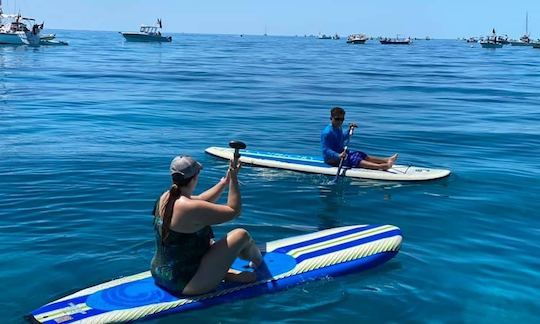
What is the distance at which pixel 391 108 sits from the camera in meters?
23.9

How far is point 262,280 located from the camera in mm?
6449

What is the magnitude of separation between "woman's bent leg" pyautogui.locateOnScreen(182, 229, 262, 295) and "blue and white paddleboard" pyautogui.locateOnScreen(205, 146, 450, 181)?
20.4ft

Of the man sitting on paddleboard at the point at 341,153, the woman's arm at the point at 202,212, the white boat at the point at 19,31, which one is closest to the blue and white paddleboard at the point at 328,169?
the man sitting on paddleboard at the point at 341,153

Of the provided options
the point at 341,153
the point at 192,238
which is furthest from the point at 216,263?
the point at 341,153

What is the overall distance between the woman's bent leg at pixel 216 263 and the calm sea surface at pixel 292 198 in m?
0.33

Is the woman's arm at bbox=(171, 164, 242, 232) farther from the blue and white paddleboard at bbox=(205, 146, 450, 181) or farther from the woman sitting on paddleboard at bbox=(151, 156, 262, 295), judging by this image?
the blue and white paddleboard at bbox=(205, 146, 450, 181)

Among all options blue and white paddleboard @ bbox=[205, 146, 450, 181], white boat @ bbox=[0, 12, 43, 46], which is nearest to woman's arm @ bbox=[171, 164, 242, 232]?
blue and white paddleboard @ bbox=[205, 146, 450, 181]

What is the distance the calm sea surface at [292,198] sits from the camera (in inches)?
265

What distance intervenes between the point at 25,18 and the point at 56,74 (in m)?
41.7

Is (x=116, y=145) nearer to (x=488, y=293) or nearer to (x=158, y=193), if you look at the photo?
(x=158, y=193)

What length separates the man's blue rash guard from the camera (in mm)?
11891

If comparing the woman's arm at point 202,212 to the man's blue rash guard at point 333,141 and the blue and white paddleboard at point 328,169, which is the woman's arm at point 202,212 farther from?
the blue and white paddleboard at point 328,169

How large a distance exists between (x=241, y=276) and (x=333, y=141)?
6145mm

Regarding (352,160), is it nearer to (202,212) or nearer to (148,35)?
(202,212)
